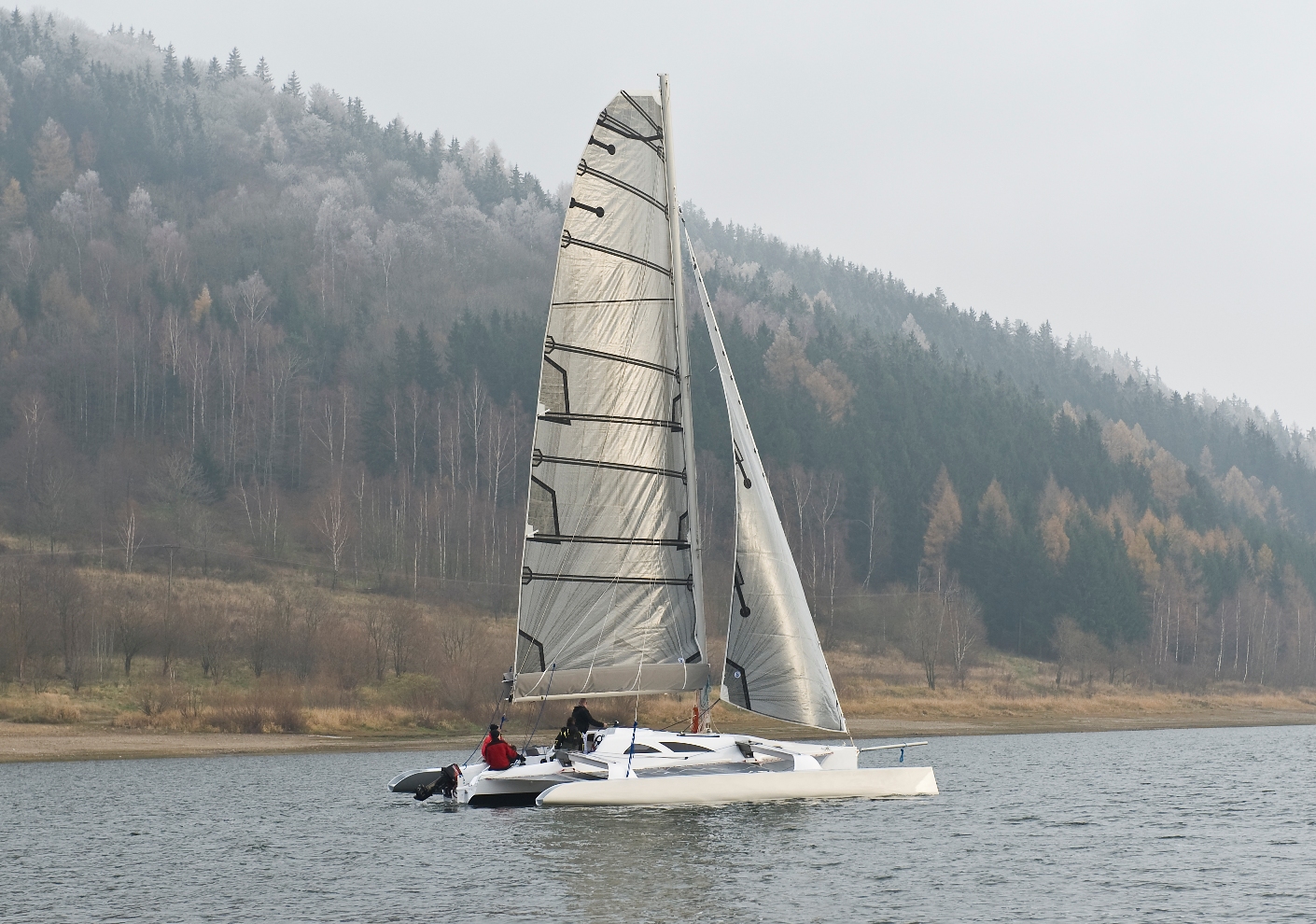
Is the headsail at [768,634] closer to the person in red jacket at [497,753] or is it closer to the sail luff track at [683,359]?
the sail luff track at [683,359]

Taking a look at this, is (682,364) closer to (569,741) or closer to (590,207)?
(590,207)

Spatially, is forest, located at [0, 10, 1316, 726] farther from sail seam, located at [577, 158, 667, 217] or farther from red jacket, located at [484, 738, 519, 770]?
sail seam, located at [577, 158, 667, 217]

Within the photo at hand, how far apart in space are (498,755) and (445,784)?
2068 millimetres

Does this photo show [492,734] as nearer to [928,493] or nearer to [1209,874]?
[1209,874]

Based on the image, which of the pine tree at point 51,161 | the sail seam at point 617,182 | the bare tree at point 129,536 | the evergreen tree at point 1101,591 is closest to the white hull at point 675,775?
the sail seam at point 617,182

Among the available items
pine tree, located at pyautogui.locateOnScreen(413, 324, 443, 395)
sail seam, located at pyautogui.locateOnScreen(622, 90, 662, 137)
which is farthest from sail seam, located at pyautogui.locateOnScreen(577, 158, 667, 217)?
pine tree, located at pyautogui.locateOnScreen(413, 324, 443, 395)

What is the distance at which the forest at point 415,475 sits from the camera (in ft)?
351

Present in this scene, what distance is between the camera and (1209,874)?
29.7 m

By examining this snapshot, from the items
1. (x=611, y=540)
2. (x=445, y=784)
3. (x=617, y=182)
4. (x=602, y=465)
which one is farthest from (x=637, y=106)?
(x=445, y=784)

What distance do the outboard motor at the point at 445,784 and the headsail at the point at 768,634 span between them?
7.39 m

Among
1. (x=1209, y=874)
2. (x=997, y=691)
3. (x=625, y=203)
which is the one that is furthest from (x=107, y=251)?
(x=1209, y=874)

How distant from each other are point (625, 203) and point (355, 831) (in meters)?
17.1

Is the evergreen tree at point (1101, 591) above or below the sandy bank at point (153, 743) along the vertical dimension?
above

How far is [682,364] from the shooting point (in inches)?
1458
